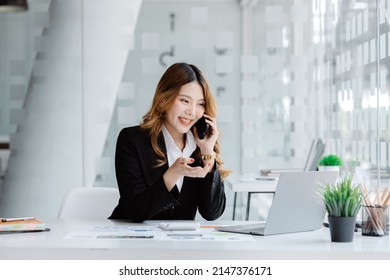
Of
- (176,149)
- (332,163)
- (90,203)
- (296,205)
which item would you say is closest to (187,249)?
(296,205)

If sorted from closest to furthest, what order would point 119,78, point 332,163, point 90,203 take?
point 90,203
point 332,163
point 119,78

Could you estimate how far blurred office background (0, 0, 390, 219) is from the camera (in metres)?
6.60

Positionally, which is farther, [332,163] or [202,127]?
[332,163]

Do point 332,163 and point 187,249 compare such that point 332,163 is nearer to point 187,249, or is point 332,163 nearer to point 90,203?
point 90,203

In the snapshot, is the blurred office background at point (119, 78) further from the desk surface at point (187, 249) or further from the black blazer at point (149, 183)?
the desk surface at point (187, 249)

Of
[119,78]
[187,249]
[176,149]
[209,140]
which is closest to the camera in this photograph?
[187,249]

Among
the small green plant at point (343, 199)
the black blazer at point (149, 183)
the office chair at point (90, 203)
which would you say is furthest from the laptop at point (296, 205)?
the office chair at point (90, 203)

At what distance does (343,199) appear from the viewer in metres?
2.51

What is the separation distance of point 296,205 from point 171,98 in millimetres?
933

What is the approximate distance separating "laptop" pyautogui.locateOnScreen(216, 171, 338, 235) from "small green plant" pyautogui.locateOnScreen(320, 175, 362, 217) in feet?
0.29

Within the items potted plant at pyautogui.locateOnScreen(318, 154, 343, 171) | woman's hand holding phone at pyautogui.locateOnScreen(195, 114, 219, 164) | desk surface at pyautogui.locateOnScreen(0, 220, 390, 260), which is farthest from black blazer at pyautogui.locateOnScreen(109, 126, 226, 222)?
potted plant at pyautogui.locateOnScreen(318, 154, 343, 171)

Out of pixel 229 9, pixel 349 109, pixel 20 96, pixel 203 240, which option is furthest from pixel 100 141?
pixel 203 240

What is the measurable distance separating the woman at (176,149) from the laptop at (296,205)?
1.69ft
